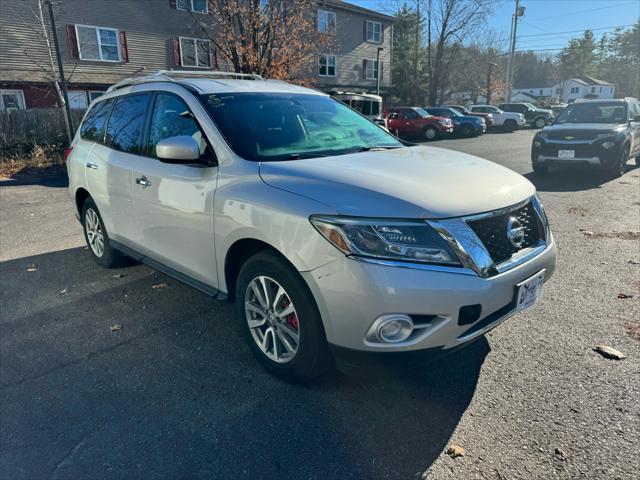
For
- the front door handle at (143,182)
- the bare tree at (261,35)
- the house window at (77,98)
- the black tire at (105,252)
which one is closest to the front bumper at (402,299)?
the front door handle at (143,182)

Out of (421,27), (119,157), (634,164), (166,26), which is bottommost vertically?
(634,164)

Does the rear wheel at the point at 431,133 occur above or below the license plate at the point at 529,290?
below

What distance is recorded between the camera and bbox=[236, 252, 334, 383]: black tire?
246 centimetres

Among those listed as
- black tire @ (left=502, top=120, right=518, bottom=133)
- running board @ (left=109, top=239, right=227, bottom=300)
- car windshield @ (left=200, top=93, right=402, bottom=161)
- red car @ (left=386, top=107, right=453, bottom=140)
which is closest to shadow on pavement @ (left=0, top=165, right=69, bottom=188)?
running board @ (left=109, top=239, right=227, bottom=300)

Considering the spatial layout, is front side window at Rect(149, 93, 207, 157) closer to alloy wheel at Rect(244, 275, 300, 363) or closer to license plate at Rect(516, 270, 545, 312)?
alloy wheel at Rect(244, 275, 300, 363)

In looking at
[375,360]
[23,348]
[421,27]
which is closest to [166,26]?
[23,348]

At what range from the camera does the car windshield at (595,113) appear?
10320 mm

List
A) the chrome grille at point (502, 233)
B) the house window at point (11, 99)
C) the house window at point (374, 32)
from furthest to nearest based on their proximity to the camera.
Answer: the house window at point (374, 32)
the house window at point (11, 99)
the chrome grille at point (502, 233)

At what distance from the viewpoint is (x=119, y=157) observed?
4094mm

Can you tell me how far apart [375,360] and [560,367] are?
57.0 inches

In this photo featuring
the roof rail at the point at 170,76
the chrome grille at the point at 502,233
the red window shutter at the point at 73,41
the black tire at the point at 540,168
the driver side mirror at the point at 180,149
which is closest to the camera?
the chrome grille at the point at 502,233

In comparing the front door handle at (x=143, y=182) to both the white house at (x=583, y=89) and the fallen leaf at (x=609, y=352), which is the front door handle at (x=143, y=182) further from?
the white house at (x=583, y=89)

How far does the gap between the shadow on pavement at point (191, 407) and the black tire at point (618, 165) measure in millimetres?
8468

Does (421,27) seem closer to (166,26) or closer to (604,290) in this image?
(166,26)
